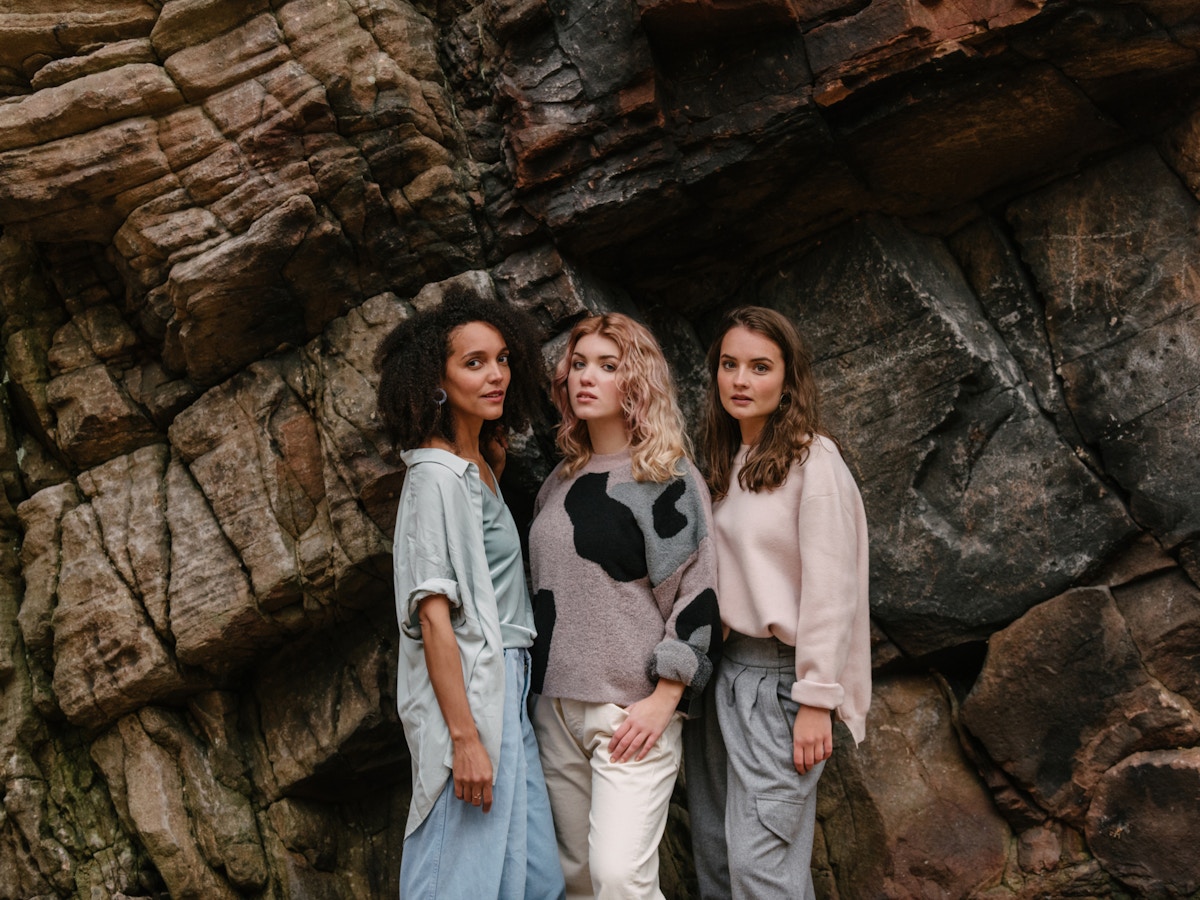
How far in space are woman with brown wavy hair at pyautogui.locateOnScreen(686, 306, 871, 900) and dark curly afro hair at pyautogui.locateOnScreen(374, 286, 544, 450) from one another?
0.81 metres

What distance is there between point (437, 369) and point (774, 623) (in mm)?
1603

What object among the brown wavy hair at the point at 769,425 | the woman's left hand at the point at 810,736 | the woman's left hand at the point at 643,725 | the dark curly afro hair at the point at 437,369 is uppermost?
the dark curly afro hair at the point at 437,369

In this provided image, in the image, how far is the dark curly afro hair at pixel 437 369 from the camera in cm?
382

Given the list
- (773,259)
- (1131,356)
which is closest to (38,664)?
(773,259)

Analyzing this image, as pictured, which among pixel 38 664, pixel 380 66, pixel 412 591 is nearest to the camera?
pixel 412 591

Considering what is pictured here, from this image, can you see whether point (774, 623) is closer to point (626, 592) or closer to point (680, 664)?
point (680, 664)

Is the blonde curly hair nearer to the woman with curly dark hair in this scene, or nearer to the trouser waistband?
the woman with curly dark hair

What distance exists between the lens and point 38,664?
15.5 ft

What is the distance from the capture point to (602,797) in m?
3.43

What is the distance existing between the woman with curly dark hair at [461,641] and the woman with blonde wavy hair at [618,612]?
0.45ft

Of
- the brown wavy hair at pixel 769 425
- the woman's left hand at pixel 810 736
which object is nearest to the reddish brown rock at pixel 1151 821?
the woman's left hand at pixel 810 736

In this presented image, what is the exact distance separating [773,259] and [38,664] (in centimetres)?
410

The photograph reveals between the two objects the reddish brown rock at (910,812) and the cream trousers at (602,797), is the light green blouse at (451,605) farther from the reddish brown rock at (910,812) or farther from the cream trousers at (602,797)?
the reddish brown rock at (910,812)

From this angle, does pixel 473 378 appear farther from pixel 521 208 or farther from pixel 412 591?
pixel 521 208
